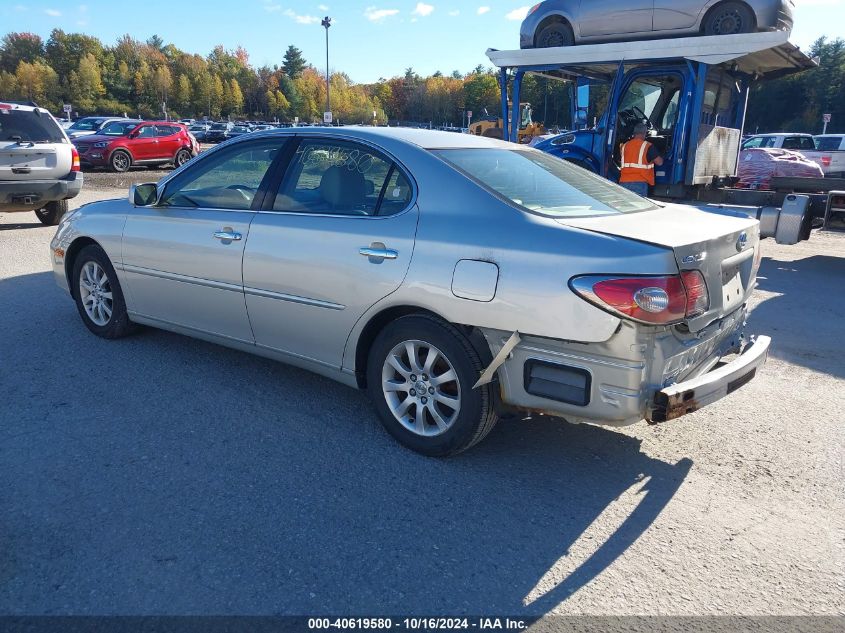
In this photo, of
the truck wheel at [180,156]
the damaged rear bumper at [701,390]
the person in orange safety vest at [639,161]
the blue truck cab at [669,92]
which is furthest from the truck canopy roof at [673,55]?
the truck wheel at [180,156]

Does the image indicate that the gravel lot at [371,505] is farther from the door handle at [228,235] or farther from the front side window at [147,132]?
the front side window at [147,132]

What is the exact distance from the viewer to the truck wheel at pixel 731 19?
894 cm

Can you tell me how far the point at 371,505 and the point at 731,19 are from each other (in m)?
8.85

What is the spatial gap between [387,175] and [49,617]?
8.36ft

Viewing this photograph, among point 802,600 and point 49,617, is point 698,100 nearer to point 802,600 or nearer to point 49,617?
point 802,600

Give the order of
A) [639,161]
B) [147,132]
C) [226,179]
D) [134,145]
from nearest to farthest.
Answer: [226,179]
[639,161]
[134,145]
[147,132]

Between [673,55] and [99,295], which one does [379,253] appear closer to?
[99,295]

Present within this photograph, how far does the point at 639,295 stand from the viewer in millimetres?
2850

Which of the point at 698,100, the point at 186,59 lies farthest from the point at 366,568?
the point at 186,59

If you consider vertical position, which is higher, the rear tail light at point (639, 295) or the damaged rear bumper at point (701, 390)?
the rear tail light at point (639, 295)

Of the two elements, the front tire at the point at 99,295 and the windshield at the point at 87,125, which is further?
the windshield at the point at 87,125

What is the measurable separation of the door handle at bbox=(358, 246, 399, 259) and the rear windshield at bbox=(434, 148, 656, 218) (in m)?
0.58

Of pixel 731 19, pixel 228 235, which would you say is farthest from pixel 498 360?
pixel 731 19

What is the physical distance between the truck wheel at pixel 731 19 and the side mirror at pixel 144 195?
7938 mm
